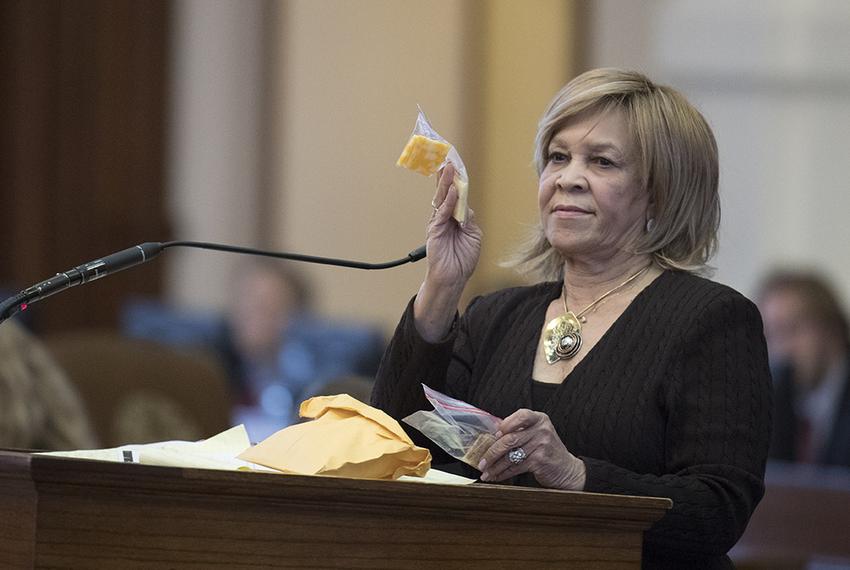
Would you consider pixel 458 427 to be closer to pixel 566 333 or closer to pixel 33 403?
pixel 566 333

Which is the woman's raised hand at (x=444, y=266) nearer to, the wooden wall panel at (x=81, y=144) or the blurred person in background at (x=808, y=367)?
the blurred person in background at (x=808, y=367)

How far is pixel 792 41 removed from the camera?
28.2ft

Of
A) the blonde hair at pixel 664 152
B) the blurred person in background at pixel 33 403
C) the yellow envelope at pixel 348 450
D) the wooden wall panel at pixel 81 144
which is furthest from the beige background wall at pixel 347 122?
the yellow envelope at pixel 348 450

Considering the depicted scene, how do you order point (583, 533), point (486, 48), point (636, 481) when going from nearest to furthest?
point (583, 533) → point (636, 481) → point (486, 48)

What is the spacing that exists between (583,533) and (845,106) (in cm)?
720

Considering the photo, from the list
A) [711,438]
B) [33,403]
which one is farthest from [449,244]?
[33,403]

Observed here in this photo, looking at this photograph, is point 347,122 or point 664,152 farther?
point 347,122

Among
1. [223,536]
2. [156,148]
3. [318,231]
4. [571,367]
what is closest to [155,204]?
[156,148]

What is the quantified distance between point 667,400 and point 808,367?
418 cm

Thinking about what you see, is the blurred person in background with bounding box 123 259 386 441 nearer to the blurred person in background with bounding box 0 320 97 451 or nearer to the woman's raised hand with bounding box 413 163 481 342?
the blurred person in background with bounding box 0 320 97 451

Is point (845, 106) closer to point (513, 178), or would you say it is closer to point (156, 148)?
point (513, 178)

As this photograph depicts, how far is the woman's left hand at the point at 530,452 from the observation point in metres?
1.91

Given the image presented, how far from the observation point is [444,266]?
224cm

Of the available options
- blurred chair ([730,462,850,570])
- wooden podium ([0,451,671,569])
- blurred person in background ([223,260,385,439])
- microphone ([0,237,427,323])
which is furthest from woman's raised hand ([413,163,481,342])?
blurred person in background ([223,260,385,439])
